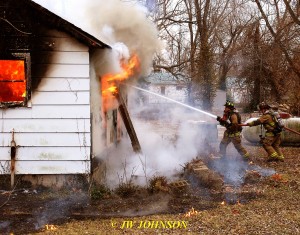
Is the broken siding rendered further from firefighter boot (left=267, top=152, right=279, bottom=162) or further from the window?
firefighter boot (left=267, top=152, right=279, bottom=162)

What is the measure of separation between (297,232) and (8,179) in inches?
234

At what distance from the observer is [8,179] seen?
7.80 m

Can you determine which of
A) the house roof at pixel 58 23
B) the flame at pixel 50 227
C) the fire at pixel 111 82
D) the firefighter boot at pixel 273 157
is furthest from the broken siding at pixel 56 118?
the firefighter boot at pixel 273 157

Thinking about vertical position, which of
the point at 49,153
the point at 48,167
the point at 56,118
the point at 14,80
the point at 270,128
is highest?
the point at 14,80

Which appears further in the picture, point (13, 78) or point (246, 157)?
point (246, 157)

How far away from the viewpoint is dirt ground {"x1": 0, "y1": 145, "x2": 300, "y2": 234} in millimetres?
5742

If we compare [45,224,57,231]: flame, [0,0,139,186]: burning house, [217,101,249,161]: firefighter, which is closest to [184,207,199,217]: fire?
[45,224,57,231]: flame

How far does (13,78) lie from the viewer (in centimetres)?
765

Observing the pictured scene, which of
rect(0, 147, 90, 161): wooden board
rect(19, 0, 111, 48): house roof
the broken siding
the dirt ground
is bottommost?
the dirt ground

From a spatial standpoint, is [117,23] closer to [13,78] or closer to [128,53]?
[128,53]

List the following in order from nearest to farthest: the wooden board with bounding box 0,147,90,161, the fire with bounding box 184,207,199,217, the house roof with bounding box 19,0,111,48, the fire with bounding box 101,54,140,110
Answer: the fire with bounding box 184,207,199,217
the house roof with bounding box 19,0,111,48
the wooden board with bounding box 0,147,90,161
the fire with bounding box 101,54,140,110

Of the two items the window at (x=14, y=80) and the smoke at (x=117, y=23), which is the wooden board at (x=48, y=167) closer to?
the window at (x=14, y=80)

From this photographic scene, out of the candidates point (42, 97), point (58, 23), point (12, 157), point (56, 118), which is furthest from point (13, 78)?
point (12, 157)

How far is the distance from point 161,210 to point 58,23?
4342 millimetres
